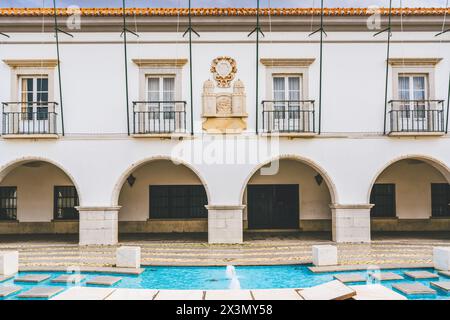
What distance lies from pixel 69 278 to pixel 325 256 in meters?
5.67

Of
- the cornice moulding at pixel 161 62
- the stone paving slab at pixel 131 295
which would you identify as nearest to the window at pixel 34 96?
the cornice moulding at pixel 161 62

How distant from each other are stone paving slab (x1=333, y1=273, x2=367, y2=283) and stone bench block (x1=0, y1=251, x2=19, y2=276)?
22.9 feet

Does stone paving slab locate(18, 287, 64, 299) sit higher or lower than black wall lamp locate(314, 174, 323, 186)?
lower

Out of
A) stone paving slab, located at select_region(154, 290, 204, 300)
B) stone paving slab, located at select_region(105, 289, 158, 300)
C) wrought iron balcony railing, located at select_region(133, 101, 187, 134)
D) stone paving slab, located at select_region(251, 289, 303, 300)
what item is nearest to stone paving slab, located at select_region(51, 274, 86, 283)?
stone paving slab, located at select_region(105, 289, 158, 300)

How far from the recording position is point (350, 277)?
872 cm

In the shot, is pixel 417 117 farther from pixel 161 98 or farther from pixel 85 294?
pixel 85 294

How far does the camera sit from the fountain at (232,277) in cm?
835

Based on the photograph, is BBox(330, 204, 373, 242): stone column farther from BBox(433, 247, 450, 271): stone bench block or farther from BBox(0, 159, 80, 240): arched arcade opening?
BBox(0, 159, 80, 240): arched arcade opening

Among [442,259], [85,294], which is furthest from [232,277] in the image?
[442,259]

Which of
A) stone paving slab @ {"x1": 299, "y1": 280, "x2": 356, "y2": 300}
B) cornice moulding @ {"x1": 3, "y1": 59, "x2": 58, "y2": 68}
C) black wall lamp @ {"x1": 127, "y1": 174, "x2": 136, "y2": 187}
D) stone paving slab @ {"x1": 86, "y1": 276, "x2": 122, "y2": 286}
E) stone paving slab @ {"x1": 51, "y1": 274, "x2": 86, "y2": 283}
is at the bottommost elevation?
stone paving slab @ {"x1": 51, "y1": 274, "x2": 86, "y2": 283}

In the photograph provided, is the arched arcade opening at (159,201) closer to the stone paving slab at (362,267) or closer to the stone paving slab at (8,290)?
the stone paving slab at (362,267)

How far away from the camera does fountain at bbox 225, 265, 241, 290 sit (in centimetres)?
835

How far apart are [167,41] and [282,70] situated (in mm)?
3840

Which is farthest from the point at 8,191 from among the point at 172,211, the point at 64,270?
the point at 64,270
